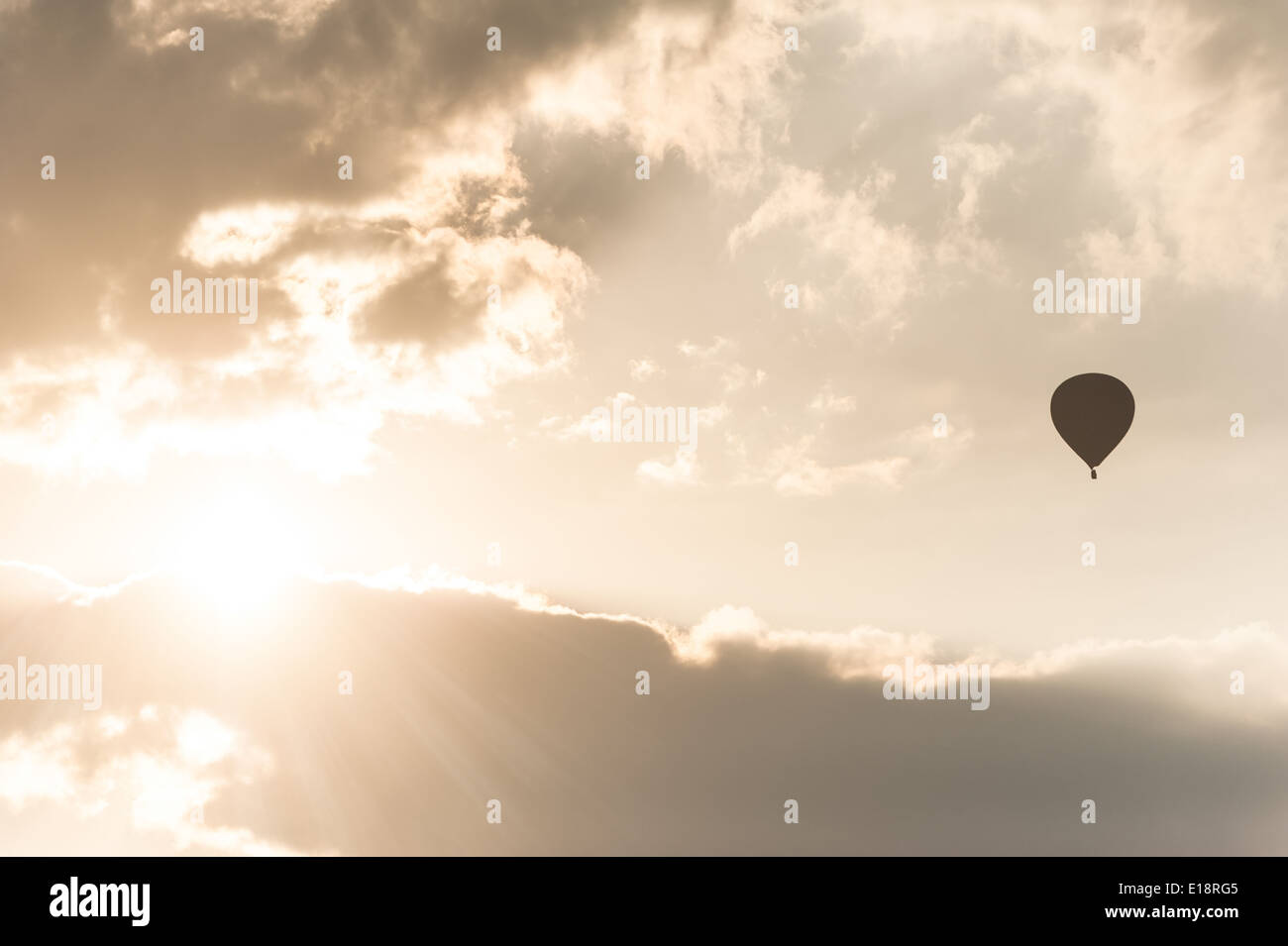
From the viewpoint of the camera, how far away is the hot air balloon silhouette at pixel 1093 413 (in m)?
39.7

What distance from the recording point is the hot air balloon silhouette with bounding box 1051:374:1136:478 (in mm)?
39688

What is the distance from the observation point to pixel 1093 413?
131 feet
